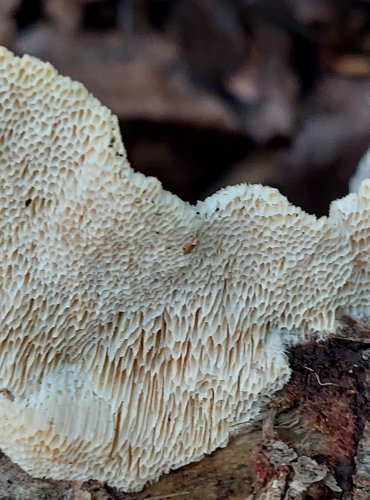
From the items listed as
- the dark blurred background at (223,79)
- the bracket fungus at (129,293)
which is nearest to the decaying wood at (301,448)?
the bracket fungus at (129,293)

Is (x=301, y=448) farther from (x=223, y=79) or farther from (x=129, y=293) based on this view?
(x=223, y=79)

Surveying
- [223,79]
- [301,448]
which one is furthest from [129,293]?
[223,79]

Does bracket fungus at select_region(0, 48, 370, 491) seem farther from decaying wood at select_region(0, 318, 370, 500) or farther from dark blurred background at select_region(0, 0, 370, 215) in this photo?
dark blurred background at select_region(0, 0, 370, 215)

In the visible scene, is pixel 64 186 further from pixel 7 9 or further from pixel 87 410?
pixel 7 9

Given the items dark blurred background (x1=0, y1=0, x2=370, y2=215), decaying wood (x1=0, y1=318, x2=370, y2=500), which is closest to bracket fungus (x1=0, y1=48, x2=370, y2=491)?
decaying wood (x1=0, y1=318, x2=370, y2=500)

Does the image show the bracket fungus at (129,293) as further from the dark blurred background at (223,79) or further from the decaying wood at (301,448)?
the dark blurred background at (223,79)

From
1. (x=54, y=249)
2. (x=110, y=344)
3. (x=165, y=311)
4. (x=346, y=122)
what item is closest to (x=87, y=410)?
(x=110, y=344)
